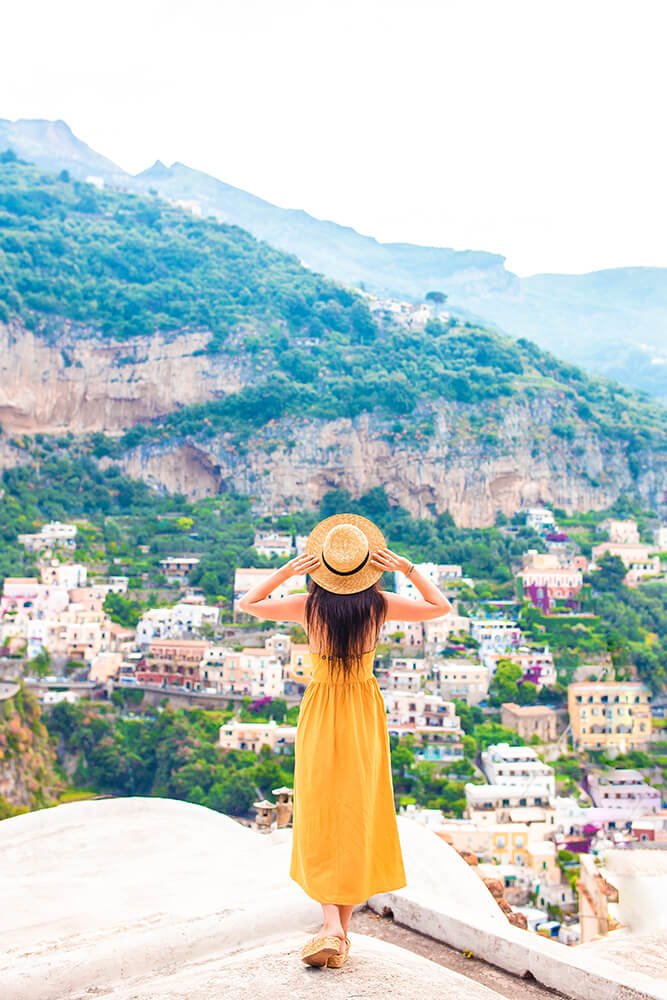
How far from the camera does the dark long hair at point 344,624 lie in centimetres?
208

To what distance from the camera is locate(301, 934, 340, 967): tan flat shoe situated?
192 cm

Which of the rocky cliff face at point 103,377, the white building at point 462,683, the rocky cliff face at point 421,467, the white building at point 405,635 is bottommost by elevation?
the white building at point 462,683

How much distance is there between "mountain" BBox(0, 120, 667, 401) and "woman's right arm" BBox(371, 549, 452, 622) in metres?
75.6

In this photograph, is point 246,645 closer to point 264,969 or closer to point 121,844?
point 121,844

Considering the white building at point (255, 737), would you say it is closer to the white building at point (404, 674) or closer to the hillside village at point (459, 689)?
the hillside village at point (459, 689)

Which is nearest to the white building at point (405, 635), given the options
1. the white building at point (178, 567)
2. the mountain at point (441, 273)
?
the white building at point (178, 567)

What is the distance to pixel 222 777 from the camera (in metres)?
16.6

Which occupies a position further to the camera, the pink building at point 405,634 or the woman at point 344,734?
the pink building at point 405,634

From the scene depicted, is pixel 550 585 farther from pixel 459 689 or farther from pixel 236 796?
pixel 236 796

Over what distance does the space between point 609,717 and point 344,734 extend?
61.0 ft

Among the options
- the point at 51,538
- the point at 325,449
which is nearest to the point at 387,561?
the point at 51,538

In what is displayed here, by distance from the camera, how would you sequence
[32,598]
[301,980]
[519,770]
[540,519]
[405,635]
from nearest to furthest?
[301,980] → [519,770] → [405,635] → [32,598] → [540,519]

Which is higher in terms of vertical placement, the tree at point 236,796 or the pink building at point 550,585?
the pink building at point 550,585

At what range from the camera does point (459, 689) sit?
20.8 m
